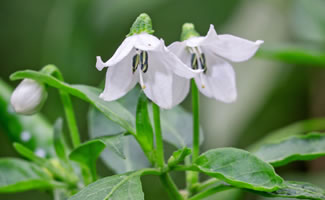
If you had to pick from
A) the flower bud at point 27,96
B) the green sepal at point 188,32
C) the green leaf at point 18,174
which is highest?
the green sepal at point 188,32

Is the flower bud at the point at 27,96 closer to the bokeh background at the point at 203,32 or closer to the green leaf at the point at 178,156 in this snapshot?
the green leaf at the point at 178,156

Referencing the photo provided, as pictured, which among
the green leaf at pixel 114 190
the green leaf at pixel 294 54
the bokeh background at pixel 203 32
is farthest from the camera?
the bokeh background at pixel 203 32

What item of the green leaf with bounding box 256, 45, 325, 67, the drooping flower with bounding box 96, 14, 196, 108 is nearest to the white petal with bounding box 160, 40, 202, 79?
the drooping flower with bounding box 96, 14, 196, 108

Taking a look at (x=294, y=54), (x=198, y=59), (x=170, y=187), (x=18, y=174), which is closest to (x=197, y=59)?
(x=198, y=59)

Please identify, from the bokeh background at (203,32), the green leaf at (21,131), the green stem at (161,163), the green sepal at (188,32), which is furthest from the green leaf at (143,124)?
the bokeh background at (203,32)

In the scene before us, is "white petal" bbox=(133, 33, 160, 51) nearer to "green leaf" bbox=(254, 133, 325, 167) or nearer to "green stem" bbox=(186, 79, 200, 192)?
"green stem" bbox=(186, 79, 200, 192)

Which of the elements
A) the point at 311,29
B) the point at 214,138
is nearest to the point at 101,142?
the point at 311,29

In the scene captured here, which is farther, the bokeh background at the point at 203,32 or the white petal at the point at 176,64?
the bokeh background at the point at 203,32
